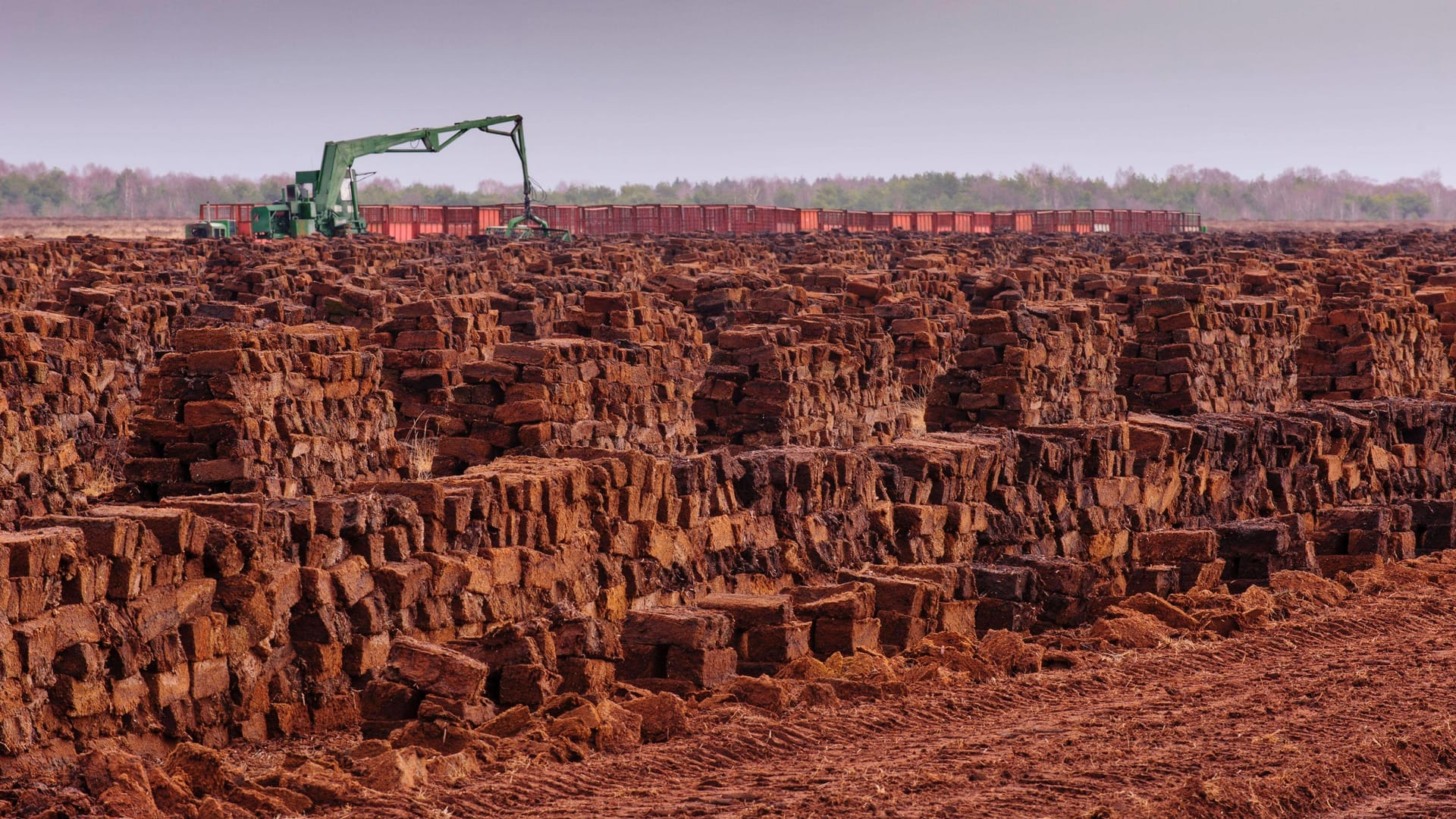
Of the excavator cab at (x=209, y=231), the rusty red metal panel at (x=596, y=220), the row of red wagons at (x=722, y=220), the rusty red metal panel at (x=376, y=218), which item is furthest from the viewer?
the rusty red metal panel at (x=596, y=220)

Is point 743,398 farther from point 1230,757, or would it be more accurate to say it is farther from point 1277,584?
point 1230,757

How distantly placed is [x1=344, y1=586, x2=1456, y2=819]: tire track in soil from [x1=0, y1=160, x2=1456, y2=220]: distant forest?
151m

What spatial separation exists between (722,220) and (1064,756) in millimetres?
85396

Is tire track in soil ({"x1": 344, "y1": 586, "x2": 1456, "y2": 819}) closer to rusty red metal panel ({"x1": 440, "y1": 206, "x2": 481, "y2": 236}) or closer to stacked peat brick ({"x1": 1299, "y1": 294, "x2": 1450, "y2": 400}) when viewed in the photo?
stacked peat brick ({"x1": 1299, "y1": 294, "x2": 1450, "y2": 400})

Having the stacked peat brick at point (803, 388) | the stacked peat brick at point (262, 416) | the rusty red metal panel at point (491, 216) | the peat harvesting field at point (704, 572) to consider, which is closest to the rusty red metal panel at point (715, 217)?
the rusty red metal panel at point (491, 216)

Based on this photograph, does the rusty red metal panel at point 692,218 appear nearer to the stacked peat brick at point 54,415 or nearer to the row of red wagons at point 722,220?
the row of red wagons at point 722,220

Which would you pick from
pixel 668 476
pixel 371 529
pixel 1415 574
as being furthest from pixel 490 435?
pixel 1415 574

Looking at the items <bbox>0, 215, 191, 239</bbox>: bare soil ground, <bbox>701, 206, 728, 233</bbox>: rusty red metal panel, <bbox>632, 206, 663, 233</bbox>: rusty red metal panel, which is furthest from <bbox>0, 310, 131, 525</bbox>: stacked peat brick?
<bbox>0, 215, 191, 239</bbox>: bare soil ground

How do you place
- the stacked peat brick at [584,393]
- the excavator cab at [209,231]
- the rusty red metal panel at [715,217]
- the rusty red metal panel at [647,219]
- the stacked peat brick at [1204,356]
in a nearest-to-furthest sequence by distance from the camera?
1. the stacked peat brick at [584,393]
2. the stacked peat brick at [1204,356]
3. the excavator cab at [209,231]
4. the rusty red metal panel at [647,219]
5. the rusty red metal panel at [715,217]

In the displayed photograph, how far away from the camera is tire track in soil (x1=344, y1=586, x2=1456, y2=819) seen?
808 cm

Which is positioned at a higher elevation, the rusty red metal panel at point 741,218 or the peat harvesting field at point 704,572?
the rusty red metal panel at point 741,218

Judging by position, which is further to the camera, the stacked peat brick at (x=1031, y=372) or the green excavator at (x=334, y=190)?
the green excavator at (x=334, y=190)

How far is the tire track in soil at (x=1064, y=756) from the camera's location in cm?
808

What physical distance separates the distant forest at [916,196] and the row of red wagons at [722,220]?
56903 millimetres
